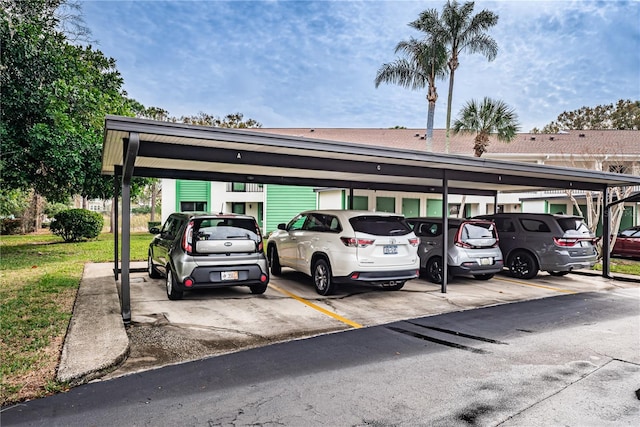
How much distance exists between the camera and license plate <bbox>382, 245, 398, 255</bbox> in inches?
311

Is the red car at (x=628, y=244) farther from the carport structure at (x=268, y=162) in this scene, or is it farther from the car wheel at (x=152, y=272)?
the car wheel at (x=152, y=272)

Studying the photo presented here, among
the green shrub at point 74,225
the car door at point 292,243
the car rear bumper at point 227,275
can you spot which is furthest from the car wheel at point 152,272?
the green shrub at point 74,225

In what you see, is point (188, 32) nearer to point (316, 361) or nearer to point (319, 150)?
point (319, 150)

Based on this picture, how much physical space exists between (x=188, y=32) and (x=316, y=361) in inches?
708

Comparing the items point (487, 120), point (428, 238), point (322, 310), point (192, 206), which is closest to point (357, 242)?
point (322, 310)

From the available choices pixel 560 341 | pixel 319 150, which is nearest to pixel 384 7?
pixel 319 150

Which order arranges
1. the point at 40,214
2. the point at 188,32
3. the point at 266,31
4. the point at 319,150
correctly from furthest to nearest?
the point at 40,214 → the point at 266,31 → the point at 188,32 → the point at 319,150

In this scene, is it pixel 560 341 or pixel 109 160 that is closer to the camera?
pixel 560 341

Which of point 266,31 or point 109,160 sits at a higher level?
point 266,31

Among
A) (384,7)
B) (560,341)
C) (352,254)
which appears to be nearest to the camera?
(560,341)

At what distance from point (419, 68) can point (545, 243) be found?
13315 millimetres

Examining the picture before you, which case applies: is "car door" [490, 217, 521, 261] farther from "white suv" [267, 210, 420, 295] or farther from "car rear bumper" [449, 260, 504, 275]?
"white suv" [267, 210, 420, 295]

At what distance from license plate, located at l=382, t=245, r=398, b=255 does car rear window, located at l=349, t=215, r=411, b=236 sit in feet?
0.78

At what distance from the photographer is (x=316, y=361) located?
472cm
